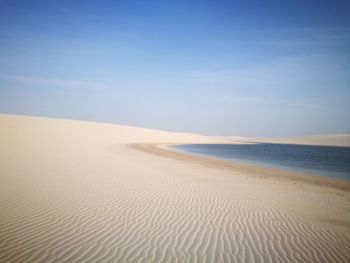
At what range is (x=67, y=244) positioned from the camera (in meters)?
4.56

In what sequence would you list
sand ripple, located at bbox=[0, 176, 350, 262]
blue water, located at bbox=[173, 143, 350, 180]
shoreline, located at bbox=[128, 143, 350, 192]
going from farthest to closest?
blue water, located at bbox=[173, 143, 350, 180] < shoreline, located at bbox=[128, 143, 350, 192] < sand ripple, located at bbox=[0, 176, 350, 262]

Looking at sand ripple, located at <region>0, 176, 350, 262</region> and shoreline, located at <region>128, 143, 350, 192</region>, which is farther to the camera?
shoreline, located at <region>128, 143, 350, 192</region>

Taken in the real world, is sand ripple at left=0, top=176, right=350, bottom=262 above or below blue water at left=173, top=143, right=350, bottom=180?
below

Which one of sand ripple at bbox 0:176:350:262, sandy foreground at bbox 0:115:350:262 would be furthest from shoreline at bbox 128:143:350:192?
sand ripple at bbox 0:176:350:262

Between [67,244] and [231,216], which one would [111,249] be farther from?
[231,216]

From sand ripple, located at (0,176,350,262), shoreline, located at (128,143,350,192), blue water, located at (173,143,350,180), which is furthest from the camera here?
blue water, located at (173,143,350,180)

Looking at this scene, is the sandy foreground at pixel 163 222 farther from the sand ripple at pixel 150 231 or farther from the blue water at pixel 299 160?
the blue water at pixel 299 160

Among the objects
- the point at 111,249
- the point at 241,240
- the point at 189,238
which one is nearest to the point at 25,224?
the point at 111,249

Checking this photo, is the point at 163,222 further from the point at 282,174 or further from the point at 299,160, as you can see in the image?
the point at 299,160

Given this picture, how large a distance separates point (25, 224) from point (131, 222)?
2497 mm

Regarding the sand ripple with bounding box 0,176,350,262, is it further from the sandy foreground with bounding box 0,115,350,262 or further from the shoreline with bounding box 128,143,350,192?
the shoreline with bounding box 128,143,350,192

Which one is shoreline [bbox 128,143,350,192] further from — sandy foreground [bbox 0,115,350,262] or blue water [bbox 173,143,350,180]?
sandy foreground [bbox 0,115,350,262]

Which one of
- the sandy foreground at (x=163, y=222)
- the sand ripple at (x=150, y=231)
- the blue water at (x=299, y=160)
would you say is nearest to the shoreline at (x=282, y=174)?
the blue water at (x=299, y=160)

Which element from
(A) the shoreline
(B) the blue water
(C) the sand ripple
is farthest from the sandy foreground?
(B) the blue water
